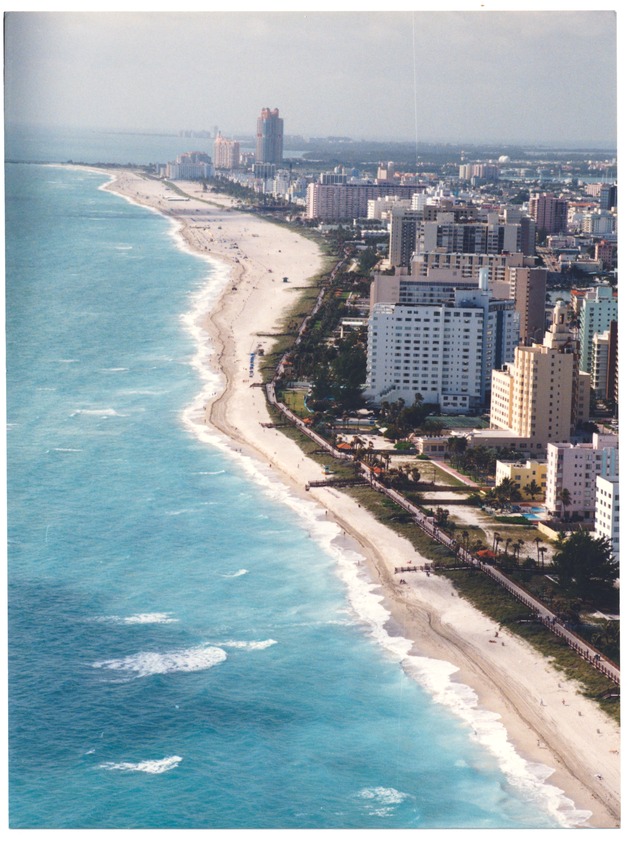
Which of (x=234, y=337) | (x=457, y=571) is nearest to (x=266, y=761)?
(x=457, y=571)

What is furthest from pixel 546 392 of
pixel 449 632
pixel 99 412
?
pixel 449 632

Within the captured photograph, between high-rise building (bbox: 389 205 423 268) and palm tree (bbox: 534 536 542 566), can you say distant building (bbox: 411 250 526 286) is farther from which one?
palm tree (bbox: 534 536 542 566)

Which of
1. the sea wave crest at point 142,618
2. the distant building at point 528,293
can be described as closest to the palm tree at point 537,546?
the sea wave crest at point 142,618

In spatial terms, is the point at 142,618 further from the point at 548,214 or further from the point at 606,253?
the point at 548,214

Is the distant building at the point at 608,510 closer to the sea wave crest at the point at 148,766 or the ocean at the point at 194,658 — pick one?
the ocean at the point at 194,658

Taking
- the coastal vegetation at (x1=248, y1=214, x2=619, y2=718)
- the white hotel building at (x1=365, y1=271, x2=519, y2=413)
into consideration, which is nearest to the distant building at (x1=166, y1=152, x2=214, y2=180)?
the coastal vegetation at (x1=248, y1=214, x2=619, y2=718)

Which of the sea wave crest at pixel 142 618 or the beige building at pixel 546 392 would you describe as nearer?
the sea wave crest at pixel 142 618

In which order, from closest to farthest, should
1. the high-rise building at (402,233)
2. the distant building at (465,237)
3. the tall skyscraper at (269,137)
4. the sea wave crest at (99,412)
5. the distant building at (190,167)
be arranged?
1. the tall skyscraper at (269,137)
2. the sea wave crest at (99,412)
3. the distant building at (190,167)
4. the distant building at (465,237)
5. the high-rise building at (402,233)

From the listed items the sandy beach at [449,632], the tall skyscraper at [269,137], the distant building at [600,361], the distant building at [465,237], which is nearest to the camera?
the sandy beach at [449,632]
